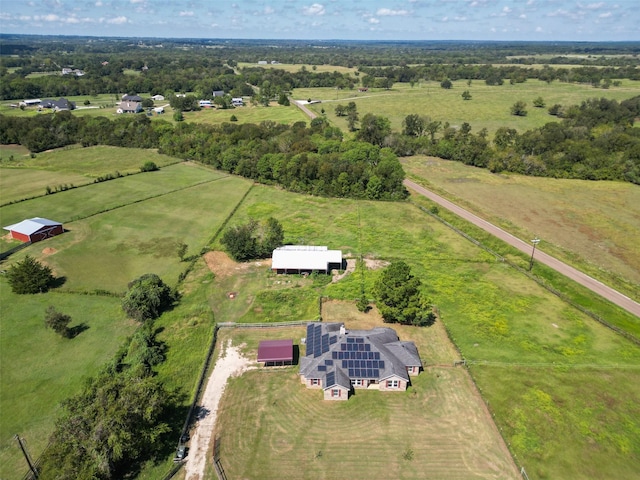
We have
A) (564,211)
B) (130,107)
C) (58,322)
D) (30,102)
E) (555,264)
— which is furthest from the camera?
(30,102)

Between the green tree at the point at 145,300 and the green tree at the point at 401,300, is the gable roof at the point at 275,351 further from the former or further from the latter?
the green tree at the point at 145,300

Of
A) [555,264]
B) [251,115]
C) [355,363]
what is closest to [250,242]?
[355,363]

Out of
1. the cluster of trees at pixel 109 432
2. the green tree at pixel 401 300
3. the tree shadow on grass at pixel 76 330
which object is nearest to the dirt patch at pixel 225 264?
the tree shadow on grass at pixel 76 330

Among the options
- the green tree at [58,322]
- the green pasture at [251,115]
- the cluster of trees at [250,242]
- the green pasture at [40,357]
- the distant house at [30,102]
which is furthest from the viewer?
the distant house at [30,102]

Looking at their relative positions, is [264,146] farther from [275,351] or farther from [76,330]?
[275,351]

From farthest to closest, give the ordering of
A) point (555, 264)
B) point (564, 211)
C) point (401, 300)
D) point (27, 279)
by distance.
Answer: point (564, 211)
point (555, 264)
point (27, 279)
point (401, 300)

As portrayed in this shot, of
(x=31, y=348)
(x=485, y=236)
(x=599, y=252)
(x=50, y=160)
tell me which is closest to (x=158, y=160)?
(x=50, y=160)

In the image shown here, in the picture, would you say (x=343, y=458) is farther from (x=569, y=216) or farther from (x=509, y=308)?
(x=569, y=216)

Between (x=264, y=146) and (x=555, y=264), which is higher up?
(x=264, y=146)

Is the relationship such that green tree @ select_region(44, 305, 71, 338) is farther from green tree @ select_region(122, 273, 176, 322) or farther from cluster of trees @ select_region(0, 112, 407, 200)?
cluster of trees @ select_region(0, 112, 407, 200)
